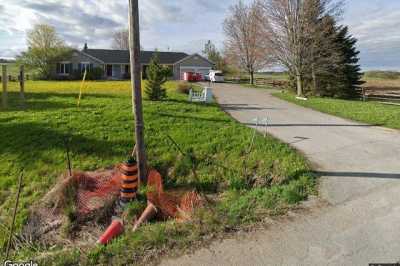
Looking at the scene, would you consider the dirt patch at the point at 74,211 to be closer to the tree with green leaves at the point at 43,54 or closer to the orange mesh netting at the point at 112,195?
the orange mesh netting at the point at 112,195

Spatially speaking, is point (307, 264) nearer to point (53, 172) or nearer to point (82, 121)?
point (53, 172)

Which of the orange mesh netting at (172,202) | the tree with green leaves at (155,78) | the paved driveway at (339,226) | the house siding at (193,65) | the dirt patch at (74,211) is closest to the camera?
the paved driveway at (339,226)

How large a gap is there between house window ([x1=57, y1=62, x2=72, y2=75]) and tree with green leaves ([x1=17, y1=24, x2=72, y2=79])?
2.54ft

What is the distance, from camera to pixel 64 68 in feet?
127

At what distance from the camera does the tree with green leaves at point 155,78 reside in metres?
13.3

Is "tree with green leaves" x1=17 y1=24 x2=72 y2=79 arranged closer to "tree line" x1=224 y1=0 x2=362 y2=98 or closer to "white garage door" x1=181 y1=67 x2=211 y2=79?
"white garage door" x1=181 y1=67 x2=211 y2=79

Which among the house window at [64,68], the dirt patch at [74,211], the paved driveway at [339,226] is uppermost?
the house window at [64,68]

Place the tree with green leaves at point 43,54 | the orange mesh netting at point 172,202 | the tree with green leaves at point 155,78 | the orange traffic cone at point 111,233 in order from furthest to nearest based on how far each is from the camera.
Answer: the tree with green leaves at point 43,54 < the tree with green leaves at point 155,78 < the orange mesh netting at point 172,202 < the orange traffic cone at point 111,233

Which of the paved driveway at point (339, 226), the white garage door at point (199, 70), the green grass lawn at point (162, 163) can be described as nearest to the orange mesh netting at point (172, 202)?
the green grass lawn at point (162, 163)

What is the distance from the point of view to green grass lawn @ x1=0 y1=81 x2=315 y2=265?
3.50 metres

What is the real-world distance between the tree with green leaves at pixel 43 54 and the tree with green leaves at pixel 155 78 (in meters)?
30.0

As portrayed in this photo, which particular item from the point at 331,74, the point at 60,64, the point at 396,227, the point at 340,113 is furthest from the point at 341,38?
the point at 60,64

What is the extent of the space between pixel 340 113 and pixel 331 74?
12.8 metres

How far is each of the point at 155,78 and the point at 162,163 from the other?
757 cm
